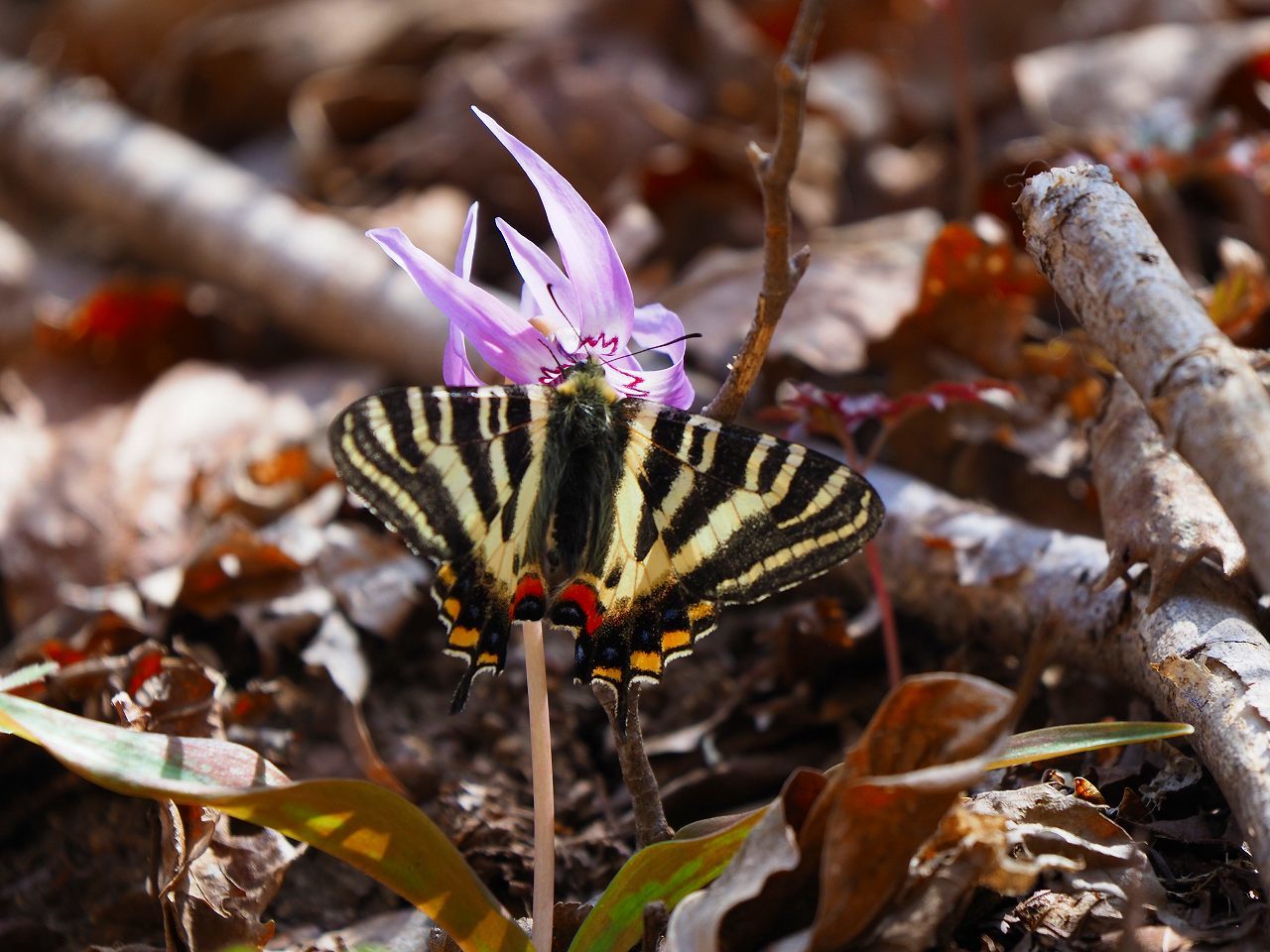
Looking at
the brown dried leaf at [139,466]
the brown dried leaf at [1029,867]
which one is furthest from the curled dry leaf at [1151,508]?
the brown dried leaf at [139,466]

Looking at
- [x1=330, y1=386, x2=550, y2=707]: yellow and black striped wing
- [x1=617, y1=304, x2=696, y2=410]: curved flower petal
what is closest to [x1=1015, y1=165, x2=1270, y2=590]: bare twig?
[x1=617, y1=304, x2=696, y2=410]: curved flower petal

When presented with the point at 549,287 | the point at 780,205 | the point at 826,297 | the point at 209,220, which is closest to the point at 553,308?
the point at 549,287

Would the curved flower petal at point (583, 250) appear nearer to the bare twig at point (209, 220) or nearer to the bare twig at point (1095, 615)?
the bare twig at point (1095, 615)

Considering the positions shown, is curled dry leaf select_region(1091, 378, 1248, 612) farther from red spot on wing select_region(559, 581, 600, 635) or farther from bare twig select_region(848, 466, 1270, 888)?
red spot on wing select_region(559, 581, 600, 635)

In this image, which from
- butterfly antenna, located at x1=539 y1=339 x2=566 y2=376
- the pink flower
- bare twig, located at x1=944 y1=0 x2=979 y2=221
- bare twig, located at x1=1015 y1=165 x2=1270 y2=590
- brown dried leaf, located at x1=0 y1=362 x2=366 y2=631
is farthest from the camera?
bare twig, located at x1=944 y1=0 x2=979 y2=221

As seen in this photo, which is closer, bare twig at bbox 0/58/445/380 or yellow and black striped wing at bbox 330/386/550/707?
yellow and black striped wing at bbox 330/386/550/707

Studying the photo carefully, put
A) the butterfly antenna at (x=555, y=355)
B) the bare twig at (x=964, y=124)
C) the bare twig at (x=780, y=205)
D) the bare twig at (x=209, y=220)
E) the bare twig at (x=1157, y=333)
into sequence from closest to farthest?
the bare twig at (x=1157, y=333)
the bare twig at (x=780, y=205)
the butterfly antenna at (x=555, y=355)
the bare twig at (x=964, y=124)
the bare twig at (x=209, y=220)

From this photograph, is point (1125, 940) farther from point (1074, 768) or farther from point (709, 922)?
point (1074, 768)
